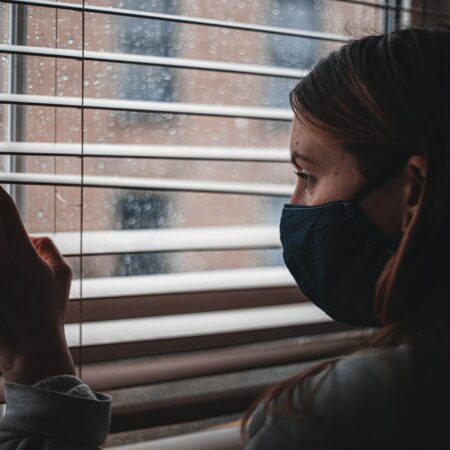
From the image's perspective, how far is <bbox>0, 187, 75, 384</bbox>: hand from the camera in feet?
2.93

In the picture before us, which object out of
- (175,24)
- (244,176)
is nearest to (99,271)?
(244,176)

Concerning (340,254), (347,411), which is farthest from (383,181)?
(347,411)

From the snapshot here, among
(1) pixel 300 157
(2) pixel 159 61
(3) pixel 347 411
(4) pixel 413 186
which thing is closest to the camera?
(3) pixel 347 411

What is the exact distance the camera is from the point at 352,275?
3.13 ft

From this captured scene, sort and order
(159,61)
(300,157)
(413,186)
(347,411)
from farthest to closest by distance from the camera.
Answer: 1. (159,61)
2. (300,157)
3. (413,186)
4. (347,411)

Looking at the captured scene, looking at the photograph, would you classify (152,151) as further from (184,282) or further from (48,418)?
(48,418)

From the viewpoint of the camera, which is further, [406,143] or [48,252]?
[48,252]

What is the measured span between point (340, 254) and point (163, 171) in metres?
0.39

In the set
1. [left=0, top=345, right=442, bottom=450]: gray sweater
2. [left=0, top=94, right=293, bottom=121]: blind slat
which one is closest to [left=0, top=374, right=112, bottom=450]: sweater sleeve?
[left=0, top=345, right=442, bottom=450]: gray sweater

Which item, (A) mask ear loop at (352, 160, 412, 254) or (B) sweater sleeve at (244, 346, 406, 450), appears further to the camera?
(A) mask ear loop at (352, 160, 412, 254)

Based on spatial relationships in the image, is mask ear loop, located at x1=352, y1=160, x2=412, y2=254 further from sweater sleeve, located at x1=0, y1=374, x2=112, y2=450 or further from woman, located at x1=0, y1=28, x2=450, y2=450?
sweater sleeve, located at x1=0, y1=374, x2=112, y2=450

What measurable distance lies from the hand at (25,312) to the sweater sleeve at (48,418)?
25 mm

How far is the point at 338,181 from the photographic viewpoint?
3.10ft

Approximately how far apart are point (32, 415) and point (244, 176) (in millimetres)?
632
